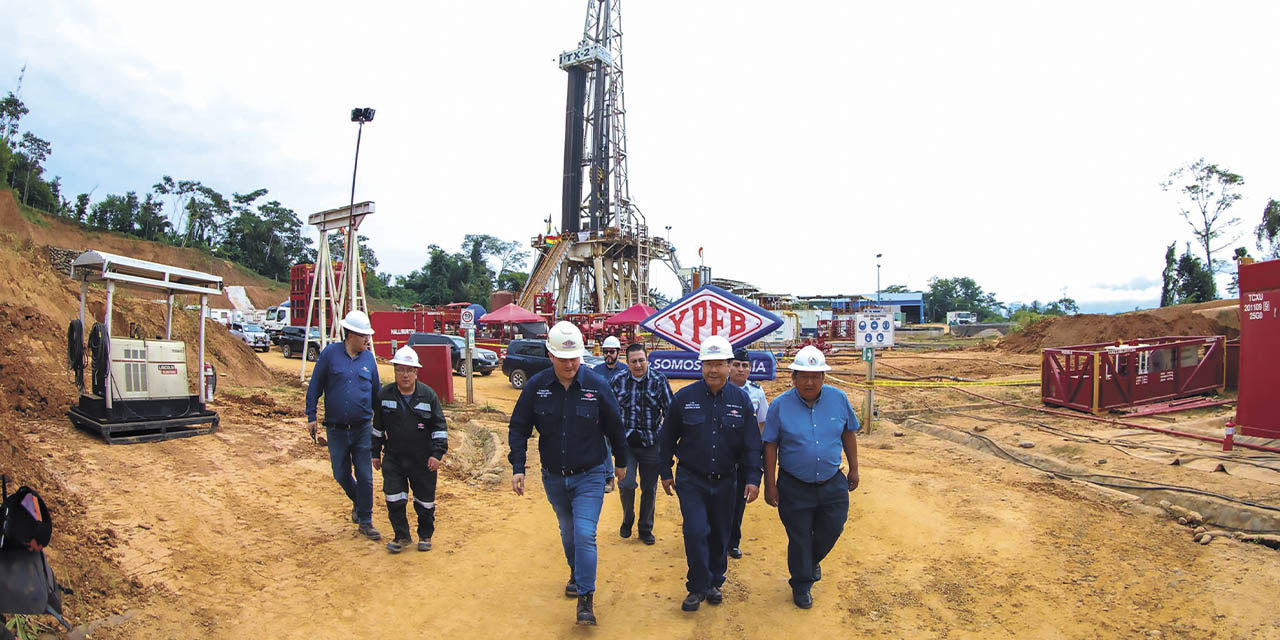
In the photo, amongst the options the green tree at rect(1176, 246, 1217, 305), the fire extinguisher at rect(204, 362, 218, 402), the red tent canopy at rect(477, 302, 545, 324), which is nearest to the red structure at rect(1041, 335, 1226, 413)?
the fire extinguisher at rect(204, 362, 218, 402)

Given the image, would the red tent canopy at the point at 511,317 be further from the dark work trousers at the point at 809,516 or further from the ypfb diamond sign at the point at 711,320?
the dark work trousers at the point at 809,516

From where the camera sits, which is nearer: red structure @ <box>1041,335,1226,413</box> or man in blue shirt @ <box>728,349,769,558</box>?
man in blue shirt @ <box>728,349,769,558</box>

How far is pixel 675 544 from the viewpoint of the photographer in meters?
6.03

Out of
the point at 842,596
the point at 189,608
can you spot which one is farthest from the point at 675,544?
the point at 189,608

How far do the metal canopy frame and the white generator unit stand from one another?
A: 16 cm

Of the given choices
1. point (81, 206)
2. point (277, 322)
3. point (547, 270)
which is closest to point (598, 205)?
point (547, 270)

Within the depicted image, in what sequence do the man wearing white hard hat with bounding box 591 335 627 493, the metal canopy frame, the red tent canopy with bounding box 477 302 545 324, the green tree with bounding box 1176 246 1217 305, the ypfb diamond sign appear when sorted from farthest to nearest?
the green tree with bounding box 1176 246 1217 305
the red tent canopy with bounding box 477 302 545 324
the metal canopy frame
the ypfb diamond sign
the man wearing white hard hat with bounding box 591 335 627 493

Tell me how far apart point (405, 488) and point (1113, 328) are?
30.2m

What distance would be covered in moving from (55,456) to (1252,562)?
10668 mm

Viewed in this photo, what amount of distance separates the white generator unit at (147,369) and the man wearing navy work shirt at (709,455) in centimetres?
682

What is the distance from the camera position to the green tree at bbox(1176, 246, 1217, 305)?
1544 inches

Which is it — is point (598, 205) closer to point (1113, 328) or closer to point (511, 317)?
point (511, 317)

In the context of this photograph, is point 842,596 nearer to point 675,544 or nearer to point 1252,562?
point 675,544

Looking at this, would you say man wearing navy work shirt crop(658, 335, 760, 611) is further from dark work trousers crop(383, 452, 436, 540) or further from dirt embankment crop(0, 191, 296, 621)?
dirt embankment crop(0, 191, 296, 621)
